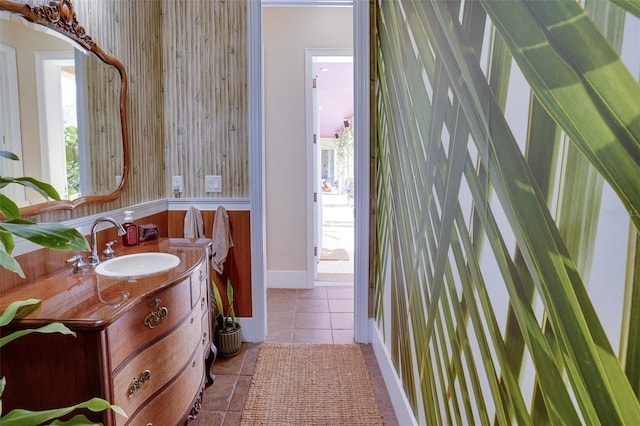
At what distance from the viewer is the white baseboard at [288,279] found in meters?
3.56

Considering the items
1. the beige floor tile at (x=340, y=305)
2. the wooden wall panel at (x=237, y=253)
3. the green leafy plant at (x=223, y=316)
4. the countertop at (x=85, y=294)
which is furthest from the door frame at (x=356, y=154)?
the countertop at (x=85, y=294)

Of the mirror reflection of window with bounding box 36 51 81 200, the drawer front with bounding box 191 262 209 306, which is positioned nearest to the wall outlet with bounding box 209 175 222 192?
the drawer front with bounding box 191 262 209 306

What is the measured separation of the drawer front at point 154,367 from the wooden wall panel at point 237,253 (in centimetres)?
84

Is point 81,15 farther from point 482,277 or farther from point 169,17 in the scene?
point 482,277

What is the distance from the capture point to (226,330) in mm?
2271

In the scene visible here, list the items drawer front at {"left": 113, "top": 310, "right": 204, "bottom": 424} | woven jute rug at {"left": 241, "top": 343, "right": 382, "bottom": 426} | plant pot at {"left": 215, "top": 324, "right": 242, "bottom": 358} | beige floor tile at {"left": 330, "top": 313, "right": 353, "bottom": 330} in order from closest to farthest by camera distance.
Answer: drawer front at {"left": 113, "top": 310, "right": 204, "bottom": 424} → woven jute rug at {"left": 241, "top": 343, "right": 382, "bottom": 426} → plant pot at {"left": 215, "top": 324, "right": 242, "bottom": 358} → beige floor tile at {"left": 330, "top": 313, "right": 353, "bottom": 330}

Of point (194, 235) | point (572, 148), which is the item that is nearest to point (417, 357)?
point (572, 148)

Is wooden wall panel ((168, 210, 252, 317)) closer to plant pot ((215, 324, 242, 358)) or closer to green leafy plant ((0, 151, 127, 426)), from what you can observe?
plant pot ((215, 324, 242, 358))

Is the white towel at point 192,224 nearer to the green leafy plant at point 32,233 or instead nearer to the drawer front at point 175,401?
the drawer front at point 175,401

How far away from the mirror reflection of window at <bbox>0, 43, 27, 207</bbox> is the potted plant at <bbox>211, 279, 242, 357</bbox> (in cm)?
132

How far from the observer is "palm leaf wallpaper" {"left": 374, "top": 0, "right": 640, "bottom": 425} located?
483mm

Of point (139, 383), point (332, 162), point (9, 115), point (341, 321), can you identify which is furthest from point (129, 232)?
point (332, 162)

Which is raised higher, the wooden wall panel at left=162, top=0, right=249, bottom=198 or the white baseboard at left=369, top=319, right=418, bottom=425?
the wooden wall panel at left=162, top=0, right=249, bottom=198

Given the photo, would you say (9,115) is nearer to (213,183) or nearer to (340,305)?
(213,183)
